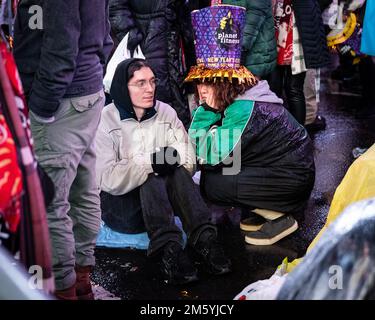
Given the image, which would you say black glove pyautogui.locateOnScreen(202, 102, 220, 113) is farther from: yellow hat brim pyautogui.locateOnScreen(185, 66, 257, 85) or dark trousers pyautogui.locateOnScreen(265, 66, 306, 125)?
dark trousers pyautogui.locateOnScreen(265, 66, 306, 125)

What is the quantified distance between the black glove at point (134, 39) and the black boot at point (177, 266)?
169 cm

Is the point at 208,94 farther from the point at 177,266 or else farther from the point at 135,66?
the point at 177,266

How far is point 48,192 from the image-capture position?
1.67m

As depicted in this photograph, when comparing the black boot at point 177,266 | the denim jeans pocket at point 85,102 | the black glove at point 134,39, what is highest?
the denim jeans pocket at point 85,102

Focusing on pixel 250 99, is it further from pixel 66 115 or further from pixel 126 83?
pixel 66 115

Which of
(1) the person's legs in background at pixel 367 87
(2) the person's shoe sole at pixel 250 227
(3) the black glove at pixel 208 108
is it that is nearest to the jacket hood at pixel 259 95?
(3) the black glove at pixel 208 108

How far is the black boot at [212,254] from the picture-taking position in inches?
127

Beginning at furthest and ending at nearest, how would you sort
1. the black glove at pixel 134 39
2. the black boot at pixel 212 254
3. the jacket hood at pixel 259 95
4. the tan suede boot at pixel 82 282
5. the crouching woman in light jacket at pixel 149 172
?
the black glove at pixel 134 39
the jacket hood at pixel 259 95
the crouching woman in light jacket at pixel 149 172
the black boot at pixel 212 254
the tan suede boot at pixel 82 282

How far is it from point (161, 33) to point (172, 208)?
160 cm

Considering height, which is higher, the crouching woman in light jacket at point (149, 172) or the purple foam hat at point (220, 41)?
the purple foam hat at point (220, 41)

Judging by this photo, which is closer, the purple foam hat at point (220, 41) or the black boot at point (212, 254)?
the black boot at point (212, 254)

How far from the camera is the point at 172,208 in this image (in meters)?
3.50

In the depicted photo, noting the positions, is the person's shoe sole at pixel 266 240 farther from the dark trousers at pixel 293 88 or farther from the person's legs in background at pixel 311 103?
the person's legs in background at pixel 311 103
